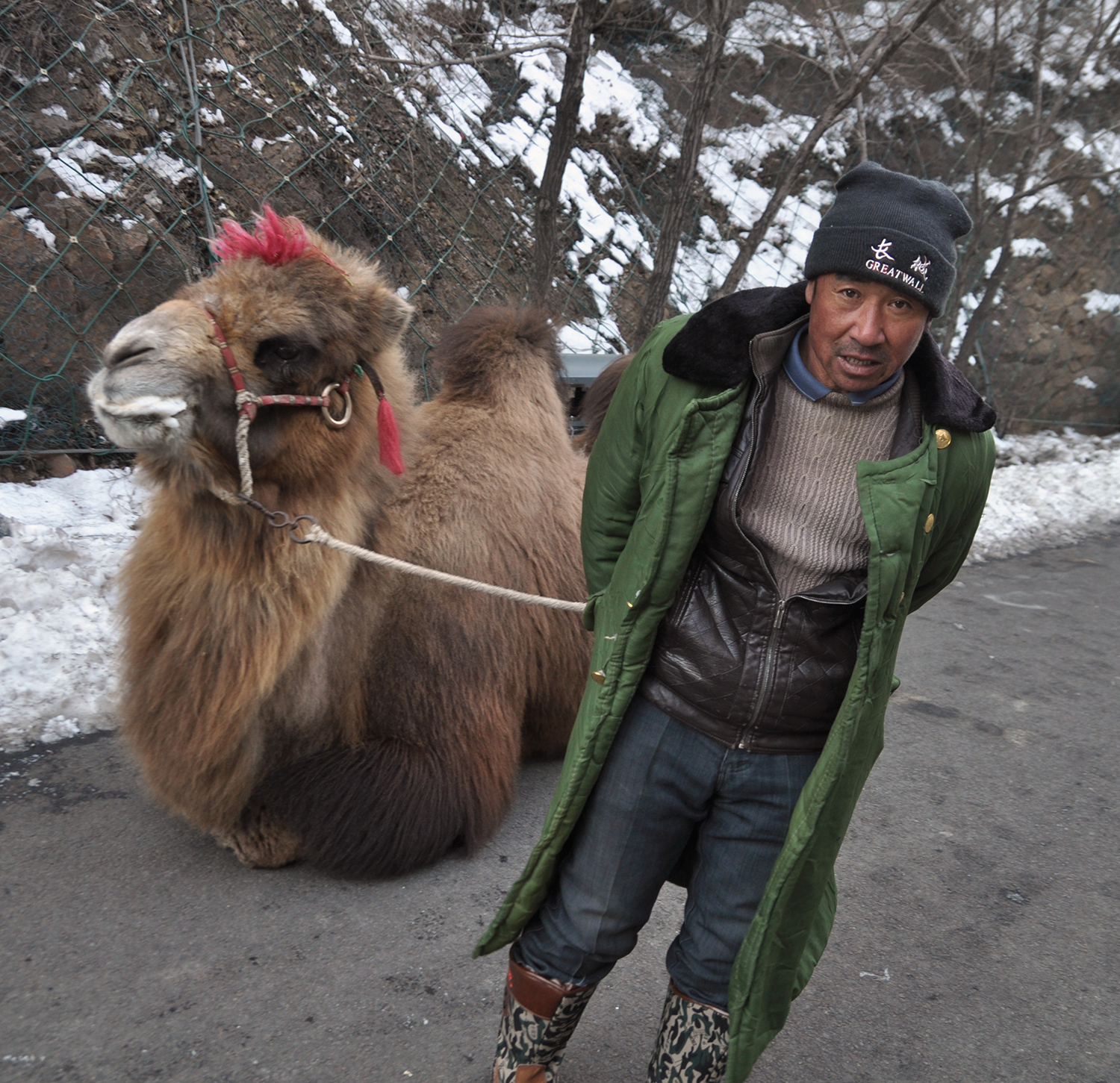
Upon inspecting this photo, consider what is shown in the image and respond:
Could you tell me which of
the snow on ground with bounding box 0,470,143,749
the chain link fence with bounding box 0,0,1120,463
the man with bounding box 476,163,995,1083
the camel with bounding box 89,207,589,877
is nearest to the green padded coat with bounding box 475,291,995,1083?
the man with bounding box 476,163,995,1083

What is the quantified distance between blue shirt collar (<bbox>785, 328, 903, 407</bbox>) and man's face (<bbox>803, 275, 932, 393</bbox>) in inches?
0.7

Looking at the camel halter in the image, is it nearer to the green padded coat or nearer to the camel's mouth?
the camel's mouth

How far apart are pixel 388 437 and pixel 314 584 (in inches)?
18.5

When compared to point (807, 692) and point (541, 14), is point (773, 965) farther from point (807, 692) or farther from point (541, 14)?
point (541, 14)

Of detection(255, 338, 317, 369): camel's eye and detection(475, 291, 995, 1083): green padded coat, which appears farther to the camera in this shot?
detection(255, 338, 317, 369): camel's eye

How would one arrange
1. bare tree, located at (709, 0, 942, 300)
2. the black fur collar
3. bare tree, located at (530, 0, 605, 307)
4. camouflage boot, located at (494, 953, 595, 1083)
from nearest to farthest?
the black fur collar < camouflage boot, located at (494, 953, 595, 1083) < bare tree, located at (530, 0, 605, 307) < bare tree, located at (709, 0, 942, 300)

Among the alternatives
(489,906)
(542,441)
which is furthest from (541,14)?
(489,906)

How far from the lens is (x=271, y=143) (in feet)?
19.9

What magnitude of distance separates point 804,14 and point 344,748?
9402 mm

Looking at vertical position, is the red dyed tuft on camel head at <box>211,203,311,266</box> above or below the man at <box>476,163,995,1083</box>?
above

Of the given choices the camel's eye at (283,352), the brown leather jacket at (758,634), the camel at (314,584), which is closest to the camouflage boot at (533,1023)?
the brown leather jacket at (758,634)

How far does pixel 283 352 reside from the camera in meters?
2.60

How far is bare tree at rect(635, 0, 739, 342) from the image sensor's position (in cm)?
524

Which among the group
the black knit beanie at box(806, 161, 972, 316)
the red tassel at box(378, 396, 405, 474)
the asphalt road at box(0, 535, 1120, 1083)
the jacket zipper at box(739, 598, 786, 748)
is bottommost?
the asphalt road at box(0, 535, 1120, 1083)
